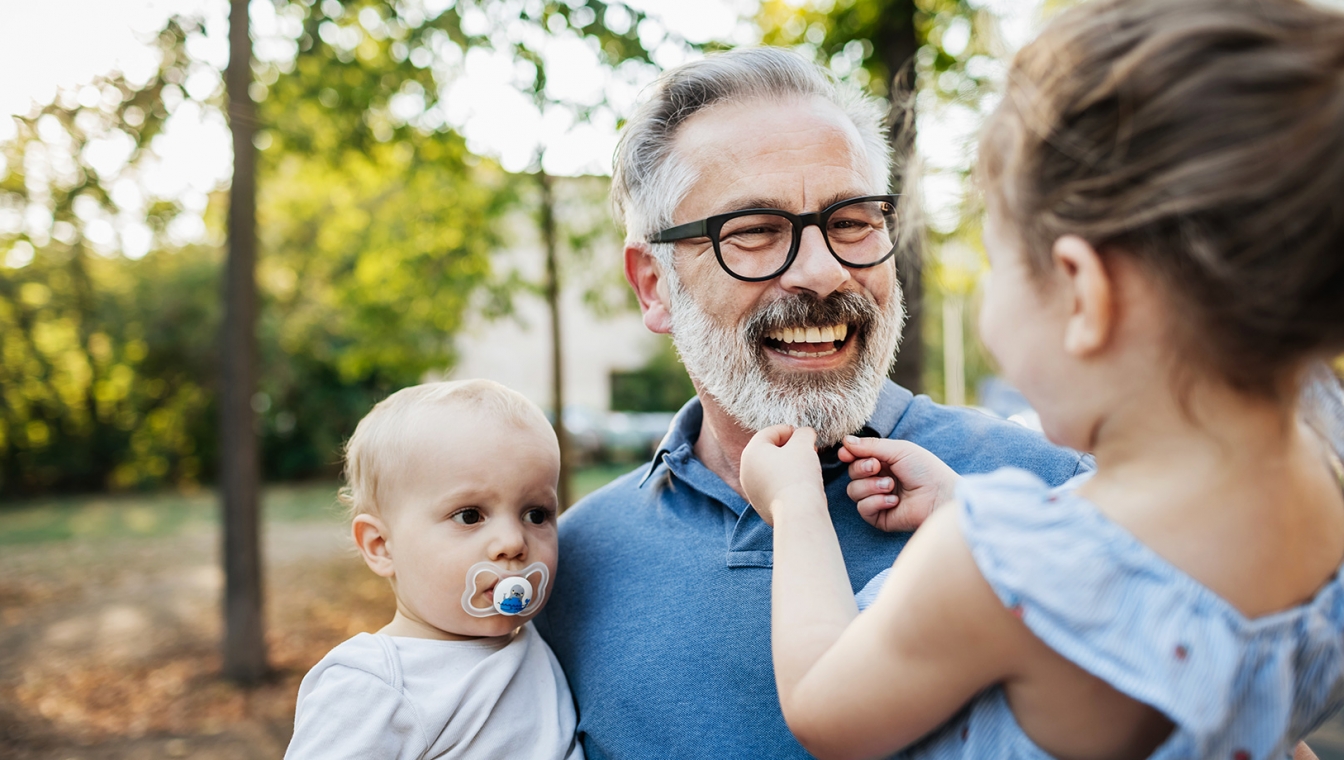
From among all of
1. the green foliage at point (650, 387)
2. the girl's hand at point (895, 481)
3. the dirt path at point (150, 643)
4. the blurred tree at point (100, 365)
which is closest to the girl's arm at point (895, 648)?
the girl's hand at point (895, 481)

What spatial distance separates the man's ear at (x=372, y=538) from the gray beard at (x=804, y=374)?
0.83m

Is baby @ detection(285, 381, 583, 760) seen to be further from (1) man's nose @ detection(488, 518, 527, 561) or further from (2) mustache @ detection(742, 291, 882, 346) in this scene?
(2) mustache @ detection(742, 291, 882, 346)

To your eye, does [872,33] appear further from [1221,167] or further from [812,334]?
[1221,167]

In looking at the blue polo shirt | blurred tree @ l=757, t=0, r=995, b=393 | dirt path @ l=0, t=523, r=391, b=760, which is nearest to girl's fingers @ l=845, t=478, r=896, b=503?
the blue polo shirt

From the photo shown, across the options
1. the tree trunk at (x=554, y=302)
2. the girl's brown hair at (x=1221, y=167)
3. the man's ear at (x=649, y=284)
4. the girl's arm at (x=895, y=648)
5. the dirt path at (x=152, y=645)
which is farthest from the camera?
the tree trunk at (x=554, y=302)

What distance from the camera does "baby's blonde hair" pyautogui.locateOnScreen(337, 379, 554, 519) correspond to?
1.96 metres

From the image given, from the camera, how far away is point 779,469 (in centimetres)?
154

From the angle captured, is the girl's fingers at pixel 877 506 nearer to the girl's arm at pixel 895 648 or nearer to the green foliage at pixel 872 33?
the girl's arm at pixel 895 648

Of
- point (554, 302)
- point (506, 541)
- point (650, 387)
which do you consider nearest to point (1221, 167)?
point (506, 541)

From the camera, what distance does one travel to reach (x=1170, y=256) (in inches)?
37.3

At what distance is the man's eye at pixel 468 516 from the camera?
1.88 meters

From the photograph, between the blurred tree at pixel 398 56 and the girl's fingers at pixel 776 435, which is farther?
the blurred tree at pixel 398 56

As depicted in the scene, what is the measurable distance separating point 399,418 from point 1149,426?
147cm

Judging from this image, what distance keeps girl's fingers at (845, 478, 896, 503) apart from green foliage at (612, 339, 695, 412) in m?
23.8
